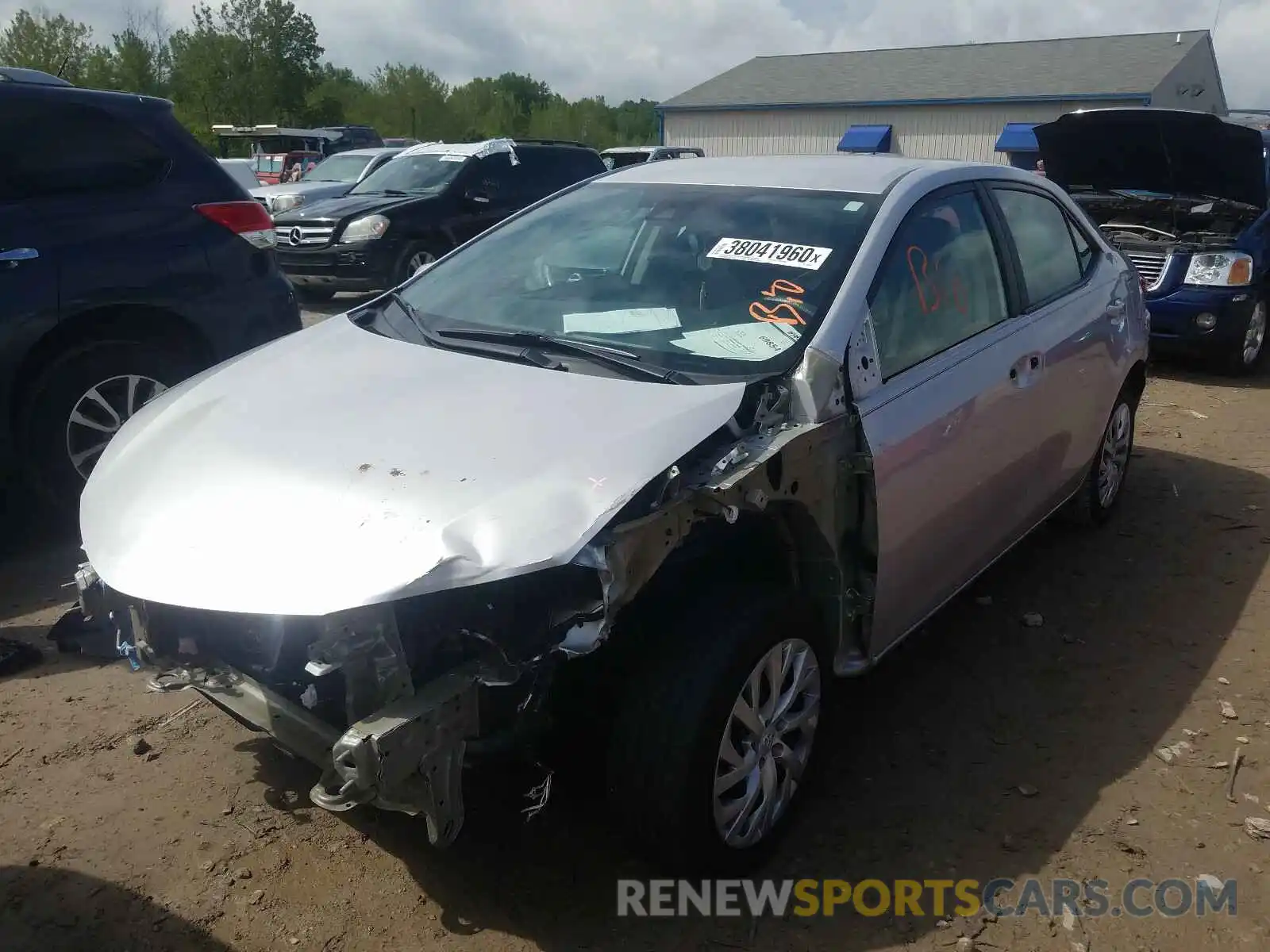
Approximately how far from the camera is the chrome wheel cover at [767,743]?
2504mm

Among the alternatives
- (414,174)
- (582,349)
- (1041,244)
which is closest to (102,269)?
(582,349)

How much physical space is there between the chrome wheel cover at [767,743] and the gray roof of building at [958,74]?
34701 mm

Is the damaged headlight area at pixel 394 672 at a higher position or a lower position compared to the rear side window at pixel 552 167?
lower

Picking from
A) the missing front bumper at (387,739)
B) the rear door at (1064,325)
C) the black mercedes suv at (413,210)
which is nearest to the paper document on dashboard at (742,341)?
the missing front bumper at (387,739)

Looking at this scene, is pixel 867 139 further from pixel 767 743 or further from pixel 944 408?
pixel 767 743

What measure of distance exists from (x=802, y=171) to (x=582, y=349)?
45.3 inches

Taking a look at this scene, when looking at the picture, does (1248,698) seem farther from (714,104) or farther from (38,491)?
(714,104)

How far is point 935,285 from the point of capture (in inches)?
129

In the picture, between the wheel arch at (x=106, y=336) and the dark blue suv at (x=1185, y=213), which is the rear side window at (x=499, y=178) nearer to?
the dark blue suv at (x=1185, y=213)

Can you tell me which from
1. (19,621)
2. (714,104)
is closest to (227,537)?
(19,621)

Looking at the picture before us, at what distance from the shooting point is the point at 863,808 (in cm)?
295

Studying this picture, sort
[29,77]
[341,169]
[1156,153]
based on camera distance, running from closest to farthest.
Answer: [29,77] → [1156,153] → [341,169]

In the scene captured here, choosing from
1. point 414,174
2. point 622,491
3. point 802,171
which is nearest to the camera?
point 622,491

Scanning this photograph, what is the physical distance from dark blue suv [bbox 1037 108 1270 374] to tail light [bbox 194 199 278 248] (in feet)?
19.5
